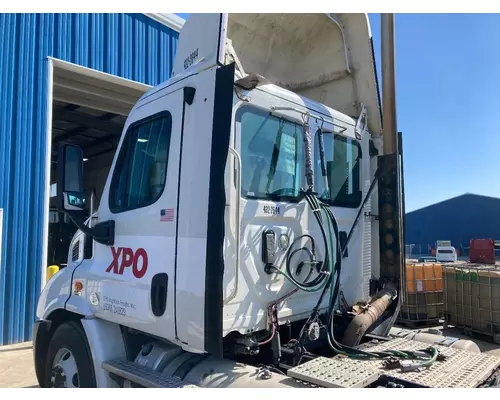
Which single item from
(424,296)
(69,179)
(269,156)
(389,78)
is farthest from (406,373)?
(424,296)

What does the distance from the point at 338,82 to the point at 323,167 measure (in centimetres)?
124

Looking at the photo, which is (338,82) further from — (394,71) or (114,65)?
(114,65)

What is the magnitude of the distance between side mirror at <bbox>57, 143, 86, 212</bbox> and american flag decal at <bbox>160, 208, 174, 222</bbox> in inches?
27.6

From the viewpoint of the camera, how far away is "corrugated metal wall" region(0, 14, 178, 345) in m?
7.59

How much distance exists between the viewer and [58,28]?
26.5 feet

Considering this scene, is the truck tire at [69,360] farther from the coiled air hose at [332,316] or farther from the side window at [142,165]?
the coiled air hose at [332,316]

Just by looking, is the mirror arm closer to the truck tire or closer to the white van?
the truck tire

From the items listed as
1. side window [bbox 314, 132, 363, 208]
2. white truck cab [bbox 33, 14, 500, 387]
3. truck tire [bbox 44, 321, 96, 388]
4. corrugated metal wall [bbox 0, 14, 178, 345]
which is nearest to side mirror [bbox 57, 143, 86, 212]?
white truck cab [bbox 33, 14, 500, 387]

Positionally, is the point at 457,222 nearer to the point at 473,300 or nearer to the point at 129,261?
the point at 473,300

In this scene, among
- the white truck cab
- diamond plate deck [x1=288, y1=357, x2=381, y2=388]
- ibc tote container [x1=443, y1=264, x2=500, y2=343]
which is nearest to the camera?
diamond plate deck [x1=288, y1=357, x2=381, y2=388]

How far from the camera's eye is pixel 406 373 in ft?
8.33

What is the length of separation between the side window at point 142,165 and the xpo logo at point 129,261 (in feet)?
1.08

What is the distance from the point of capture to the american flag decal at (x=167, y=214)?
2912 mm

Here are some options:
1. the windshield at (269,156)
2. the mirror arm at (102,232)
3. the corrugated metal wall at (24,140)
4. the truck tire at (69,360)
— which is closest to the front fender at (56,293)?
the truck tire at (69,360)
